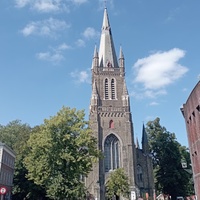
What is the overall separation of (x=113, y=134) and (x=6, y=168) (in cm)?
2154

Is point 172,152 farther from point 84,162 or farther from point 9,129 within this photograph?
point 9,129

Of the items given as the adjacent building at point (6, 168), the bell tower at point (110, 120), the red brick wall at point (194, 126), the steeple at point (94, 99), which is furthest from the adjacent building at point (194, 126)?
the steeple at point (94, 99)

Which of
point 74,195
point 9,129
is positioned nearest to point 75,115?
point 74,195

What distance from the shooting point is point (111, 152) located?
49.3 meters

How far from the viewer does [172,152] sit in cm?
4944

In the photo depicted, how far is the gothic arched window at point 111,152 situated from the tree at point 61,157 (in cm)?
1971

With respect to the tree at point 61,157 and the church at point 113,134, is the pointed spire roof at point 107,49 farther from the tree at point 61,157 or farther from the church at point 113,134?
the tree at point 61,157

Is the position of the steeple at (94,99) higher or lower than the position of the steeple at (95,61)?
lower

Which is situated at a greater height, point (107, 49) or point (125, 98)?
point (107, 49)

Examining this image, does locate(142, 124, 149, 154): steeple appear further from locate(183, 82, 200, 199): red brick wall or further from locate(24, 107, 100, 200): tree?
locate(183, 82, 200, 199): red brick wall

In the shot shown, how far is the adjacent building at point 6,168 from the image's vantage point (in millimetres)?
32478

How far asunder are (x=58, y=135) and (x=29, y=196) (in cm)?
1225

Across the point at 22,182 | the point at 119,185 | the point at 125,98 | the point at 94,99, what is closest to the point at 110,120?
the point at 94,99

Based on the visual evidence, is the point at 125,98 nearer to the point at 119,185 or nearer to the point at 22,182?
the point at 119,185
